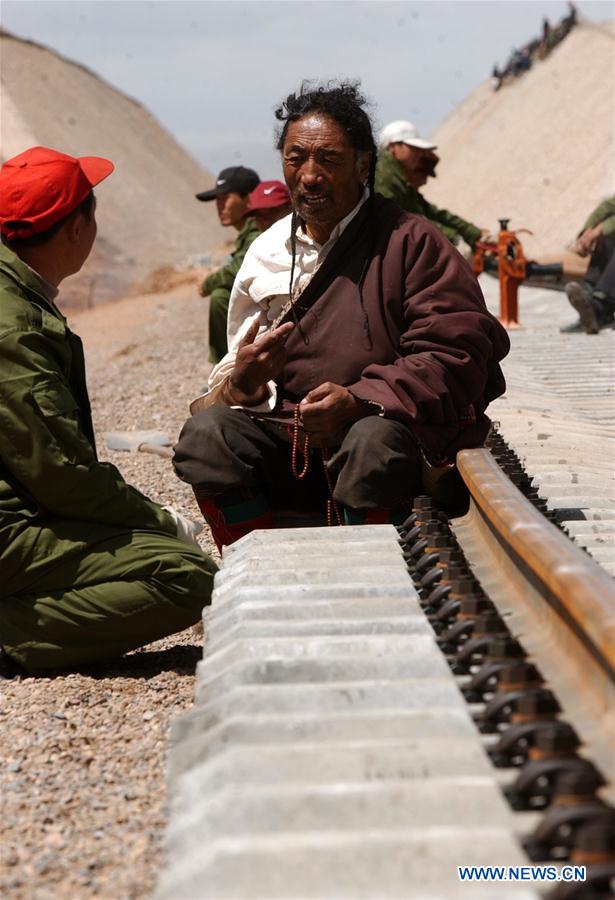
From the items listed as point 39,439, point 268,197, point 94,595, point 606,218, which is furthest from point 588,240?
point 39,439

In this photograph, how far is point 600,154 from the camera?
4866cm

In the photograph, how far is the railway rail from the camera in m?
2.15

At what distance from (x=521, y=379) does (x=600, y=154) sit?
41.8 m

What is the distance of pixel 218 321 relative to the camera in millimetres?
10172

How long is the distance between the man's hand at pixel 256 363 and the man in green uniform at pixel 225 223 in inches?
201

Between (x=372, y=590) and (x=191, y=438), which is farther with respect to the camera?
(x=191, y=438)

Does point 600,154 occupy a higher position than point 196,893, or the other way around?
point 196,893

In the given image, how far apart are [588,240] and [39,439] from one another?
930 cm

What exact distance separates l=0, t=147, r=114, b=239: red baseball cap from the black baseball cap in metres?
5.97

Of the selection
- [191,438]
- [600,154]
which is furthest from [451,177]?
[191,438]

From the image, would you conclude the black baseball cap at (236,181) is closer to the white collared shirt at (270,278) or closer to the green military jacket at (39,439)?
the white collared shirt at (270,278)

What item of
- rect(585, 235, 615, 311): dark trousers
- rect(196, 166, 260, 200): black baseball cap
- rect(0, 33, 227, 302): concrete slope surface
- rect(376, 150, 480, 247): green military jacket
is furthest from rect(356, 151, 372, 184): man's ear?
rect(0, 33, 227, 302): concrete slope surface

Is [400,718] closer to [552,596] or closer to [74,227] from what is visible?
[552,596]

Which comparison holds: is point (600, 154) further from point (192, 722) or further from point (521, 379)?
point (192, 722)
